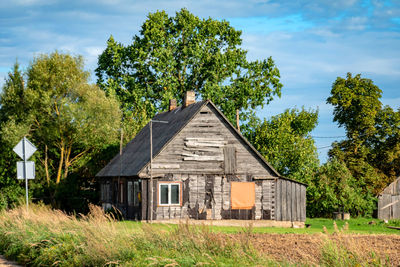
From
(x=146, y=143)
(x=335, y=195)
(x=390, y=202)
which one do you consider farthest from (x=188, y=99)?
(x=390, y=202)

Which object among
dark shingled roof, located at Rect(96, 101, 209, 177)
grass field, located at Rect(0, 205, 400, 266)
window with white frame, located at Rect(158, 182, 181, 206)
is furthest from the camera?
dark shingled roof, located at Rect(96, 101, 209, 177)

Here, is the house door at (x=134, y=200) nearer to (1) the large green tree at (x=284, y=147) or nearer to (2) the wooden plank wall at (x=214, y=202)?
(2) the wooden plank wall at (x=214, y=202)

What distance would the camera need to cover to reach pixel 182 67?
53.5 metres

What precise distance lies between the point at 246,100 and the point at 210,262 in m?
42.8

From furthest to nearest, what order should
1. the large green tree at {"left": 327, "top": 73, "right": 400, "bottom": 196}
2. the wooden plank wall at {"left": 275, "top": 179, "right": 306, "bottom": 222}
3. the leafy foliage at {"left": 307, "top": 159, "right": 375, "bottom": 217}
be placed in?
the large green tree at {"left": 327, "top": 73, "right": 400, "bottom": 196} → the leafy foliage at {"left": 307, "top": 159, "right": 375, "bottom": 217} → the wooden plank wall at {"left": 275, "top": 179, "right": 306, "bottom": 222}

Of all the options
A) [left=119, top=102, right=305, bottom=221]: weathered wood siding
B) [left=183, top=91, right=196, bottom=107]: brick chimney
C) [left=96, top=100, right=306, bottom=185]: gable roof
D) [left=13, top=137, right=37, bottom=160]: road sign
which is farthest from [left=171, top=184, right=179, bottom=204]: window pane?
[left=13, top=137, right=37, bottom=160]: road sign

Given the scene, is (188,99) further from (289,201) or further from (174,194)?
(289,201)

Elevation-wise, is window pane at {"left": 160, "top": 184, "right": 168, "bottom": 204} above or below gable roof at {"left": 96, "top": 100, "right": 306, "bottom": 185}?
below

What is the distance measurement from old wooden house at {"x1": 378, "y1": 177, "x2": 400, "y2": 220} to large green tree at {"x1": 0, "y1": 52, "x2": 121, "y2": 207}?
22.1 meters

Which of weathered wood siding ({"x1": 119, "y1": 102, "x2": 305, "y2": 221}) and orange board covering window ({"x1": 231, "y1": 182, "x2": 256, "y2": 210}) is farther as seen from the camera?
orange board covering window ({"x1": 231, "y1": 182, "x2": 256, "y2": 210})

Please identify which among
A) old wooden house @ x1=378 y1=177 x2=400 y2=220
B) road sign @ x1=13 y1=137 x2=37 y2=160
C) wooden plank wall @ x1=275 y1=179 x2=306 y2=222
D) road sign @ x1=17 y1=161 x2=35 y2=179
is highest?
road sign @ x1=13 y1=137 x2=37 y2=160

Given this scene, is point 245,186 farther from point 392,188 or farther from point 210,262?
point 210,262

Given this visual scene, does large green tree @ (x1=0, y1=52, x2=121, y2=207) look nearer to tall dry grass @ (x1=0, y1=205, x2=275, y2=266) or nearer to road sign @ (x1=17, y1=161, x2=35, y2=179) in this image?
road sign @ (x1=17, y1=161, x2=35, y2=179)

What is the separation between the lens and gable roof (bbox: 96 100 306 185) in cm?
3433
